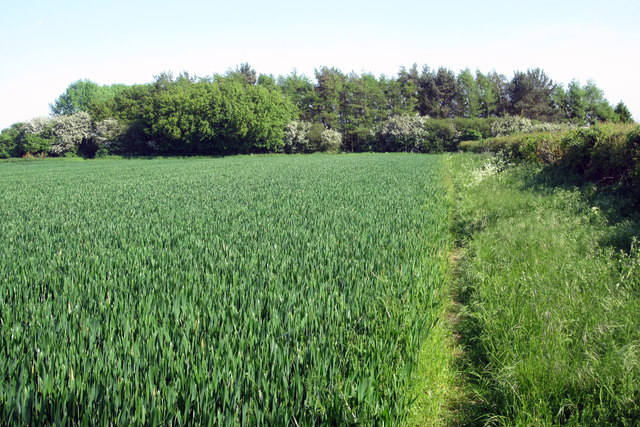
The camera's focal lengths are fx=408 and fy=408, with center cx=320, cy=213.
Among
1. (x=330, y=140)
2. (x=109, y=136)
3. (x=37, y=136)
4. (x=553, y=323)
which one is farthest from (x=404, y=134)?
(x=553, y=323)

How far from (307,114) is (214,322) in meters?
81.1

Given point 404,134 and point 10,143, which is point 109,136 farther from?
point 404,134

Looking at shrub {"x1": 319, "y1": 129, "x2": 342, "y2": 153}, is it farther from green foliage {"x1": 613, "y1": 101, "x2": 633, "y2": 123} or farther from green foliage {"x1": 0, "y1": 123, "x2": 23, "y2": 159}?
green foliage {"x1": 0, "y1": 123, "x2": 23, "y2": 159}

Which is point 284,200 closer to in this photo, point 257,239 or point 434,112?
point 257,239

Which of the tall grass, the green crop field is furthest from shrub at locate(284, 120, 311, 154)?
the green crop field

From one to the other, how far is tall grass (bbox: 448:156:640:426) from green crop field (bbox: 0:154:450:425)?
653 millimetres

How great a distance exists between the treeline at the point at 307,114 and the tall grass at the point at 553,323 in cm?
5706

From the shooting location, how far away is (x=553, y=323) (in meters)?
3.92

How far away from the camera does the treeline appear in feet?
202

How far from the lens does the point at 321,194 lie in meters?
12.3

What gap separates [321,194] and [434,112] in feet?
244

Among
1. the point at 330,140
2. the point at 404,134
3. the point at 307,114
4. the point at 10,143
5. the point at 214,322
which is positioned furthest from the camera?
the point at 307,114

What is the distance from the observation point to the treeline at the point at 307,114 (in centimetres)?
6162

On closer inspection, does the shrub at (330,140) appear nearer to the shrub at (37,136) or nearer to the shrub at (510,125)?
the shrub at (510,125)
